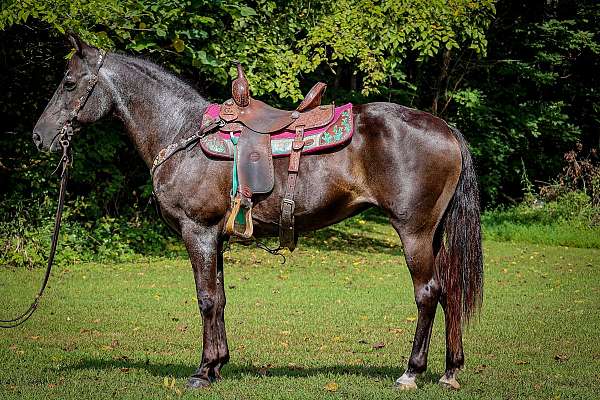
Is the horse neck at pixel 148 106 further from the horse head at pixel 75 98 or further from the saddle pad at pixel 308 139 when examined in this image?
the saddle pad at pixel 308 139

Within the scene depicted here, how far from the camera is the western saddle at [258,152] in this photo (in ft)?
18.7

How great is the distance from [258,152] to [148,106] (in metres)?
1.03

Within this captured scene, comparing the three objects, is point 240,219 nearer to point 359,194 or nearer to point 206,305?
point 206,305

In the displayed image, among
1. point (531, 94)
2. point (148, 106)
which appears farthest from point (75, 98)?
point (531, 94)

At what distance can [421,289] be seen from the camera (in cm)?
563

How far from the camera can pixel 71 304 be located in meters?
10.1

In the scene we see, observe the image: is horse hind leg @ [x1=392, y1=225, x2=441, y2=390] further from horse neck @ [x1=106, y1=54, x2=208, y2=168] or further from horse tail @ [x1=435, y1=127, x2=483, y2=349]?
horse neck @ [x1=106, y1=54, x2=208, y2=168]

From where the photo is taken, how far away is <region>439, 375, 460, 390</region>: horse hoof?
223 inches

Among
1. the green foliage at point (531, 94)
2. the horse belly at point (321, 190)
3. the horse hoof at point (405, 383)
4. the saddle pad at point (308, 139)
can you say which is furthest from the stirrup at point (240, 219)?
the green foliage at point (531, 94)

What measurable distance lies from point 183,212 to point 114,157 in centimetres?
1065

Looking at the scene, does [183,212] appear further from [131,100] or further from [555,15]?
[555,15]

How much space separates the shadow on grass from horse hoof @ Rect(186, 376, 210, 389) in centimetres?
37

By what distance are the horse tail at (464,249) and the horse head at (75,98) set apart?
280 centimetres

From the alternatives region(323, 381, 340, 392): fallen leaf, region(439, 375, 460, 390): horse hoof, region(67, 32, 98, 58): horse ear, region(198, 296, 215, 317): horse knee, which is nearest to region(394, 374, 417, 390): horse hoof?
region(439, 375, 460, 390): horse hoof
